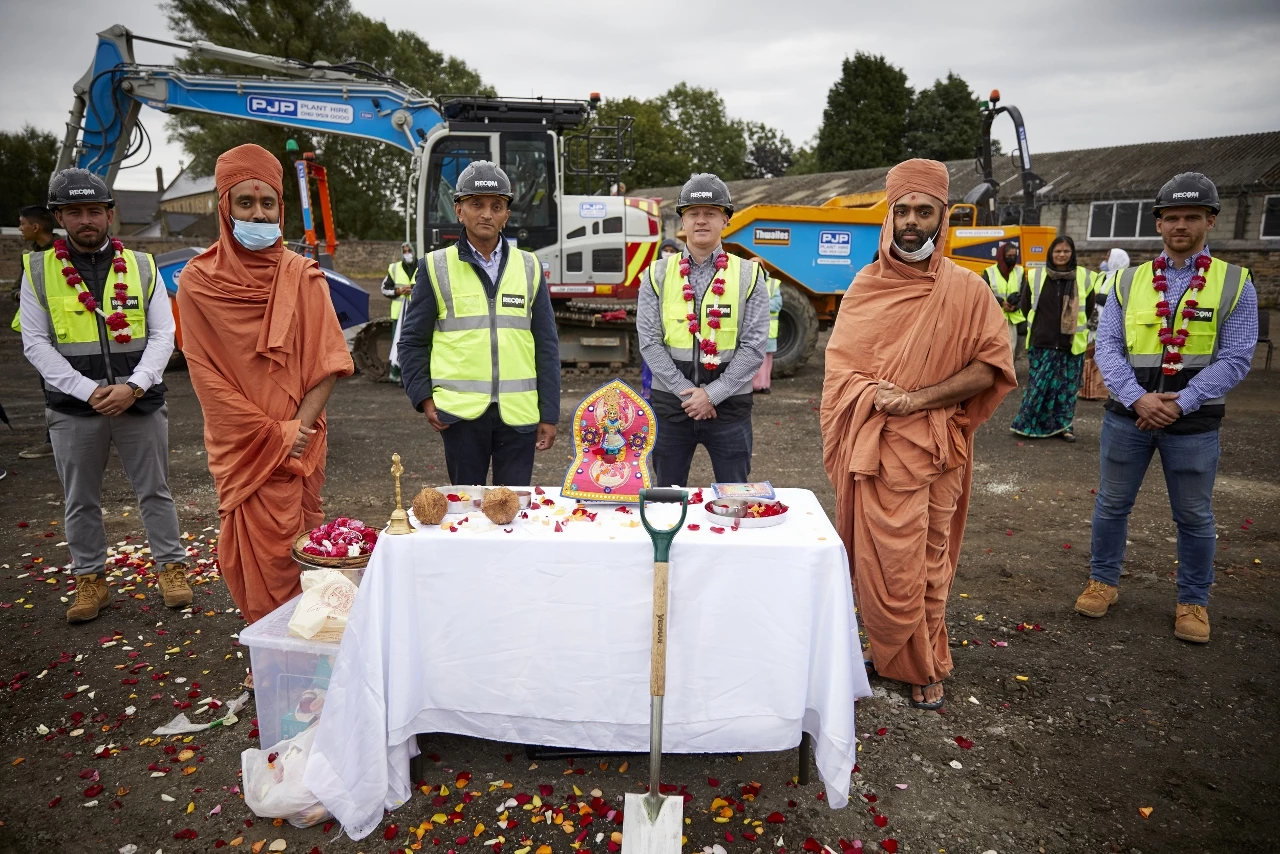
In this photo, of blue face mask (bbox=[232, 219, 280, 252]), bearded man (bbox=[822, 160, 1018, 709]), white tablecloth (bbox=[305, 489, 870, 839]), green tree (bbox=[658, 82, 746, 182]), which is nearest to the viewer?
white tablecloth (bbox=[305, 489, 870, 839])

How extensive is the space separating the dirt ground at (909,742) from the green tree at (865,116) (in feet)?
126

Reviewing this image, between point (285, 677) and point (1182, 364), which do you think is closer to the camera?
point (285, 677)

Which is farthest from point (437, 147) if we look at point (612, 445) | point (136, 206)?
point (136, 206)

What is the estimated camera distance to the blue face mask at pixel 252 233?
10.3 feet

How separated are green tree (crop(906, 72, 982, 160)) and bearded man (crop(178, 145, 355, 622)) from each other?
39.8 metres

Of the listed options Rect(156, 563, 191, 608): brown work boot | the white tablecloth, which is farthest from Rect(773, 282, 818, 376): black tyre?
the white tablecloth

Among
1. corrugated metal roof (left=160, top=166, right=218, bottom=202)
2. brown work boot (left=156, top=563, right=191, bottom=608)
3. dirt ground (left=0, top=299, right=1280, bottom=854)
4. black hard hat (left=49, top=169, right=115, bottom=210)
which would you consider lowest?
dirt ground (left=0, top=299, right=1280, bottom=854)

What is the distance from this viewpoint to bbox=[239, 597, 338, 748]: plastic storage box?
2676mm

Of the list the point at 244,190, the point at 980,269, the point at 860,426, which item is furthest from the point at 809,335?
the point at 244,190

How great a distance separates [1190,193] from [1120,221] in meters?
23.0

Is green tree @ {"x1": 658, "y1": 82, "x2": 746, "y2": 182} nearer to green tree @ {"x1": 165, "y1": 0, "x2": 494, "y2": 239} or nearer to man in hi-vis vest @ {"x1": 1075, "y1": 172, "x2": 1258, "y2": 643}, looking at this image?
green tree @ {"x1": 165, "y1": 0, "x2": 494, "y2": 239}

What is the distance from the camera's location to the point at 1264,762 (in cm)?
289

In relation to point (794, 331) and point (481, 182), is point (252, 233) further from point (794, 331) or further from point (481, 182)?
point (794, 331)

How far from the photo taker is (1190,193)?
11.6 feet
